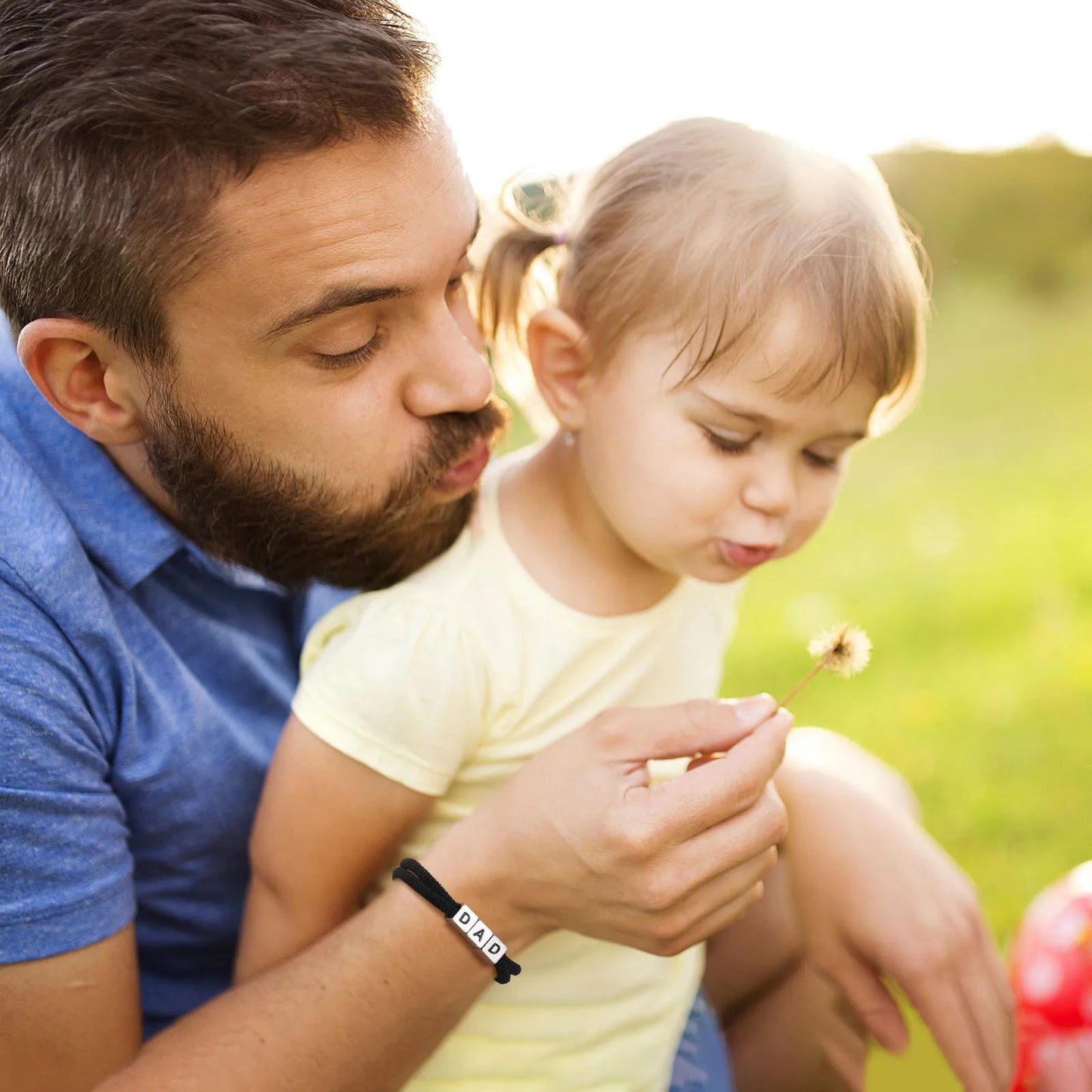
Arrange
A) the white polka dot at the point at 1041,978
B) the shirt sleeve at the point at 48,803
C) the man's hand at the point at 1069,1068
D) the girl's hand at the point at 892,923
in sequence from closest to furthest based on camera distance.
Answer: the shirt sleeve at the point at 48,803
the girl's hand at the point at 892,923
the man's hand at the point at 1069,1068
the white polka dot at the point at 1041,978

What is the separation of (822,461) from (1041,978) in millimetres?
1204

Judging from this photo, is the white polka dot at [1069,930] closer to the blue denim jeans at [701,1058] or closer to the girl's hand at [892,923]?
the girl's hand at [892,923]

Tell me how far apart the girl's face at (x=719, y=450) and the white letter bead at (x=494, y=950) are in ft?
2.05

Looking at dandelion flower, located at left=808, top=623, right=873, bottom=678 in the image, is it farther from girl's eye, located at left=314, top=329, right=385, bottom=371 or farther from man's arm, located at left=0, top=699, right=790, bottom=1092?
girl's eye, located at left=314, top=329, right=385, bottom=371

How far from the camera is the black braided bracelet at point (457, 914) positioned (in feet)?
5.45

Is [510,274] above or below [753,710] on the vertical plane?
above

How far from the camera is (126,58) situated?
157 centimetres

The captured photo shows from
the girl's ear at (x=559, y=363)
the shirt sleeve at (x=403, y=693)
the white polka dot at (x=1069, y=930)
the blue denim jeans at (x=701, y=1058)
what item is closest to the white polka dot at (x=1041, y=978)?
the white polka dot at (x=1069, y=930)

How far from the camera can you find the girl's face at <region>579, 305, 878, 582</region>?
171 centimetres

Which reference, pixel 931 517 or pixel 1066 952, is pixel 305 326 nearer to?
pixel 1066 952

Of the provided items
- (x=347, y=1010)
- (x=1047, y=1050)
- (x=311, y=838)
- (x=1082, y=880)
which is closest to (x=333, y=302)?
(x=311, y=838)

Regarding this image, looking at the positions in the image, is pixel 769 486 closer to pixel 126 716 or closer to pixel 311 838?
pixel 311 838

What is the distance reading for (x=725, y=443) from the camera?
1.75 m

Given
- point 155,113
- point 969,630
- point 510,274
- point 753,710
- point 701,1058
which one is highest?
point 155,113
